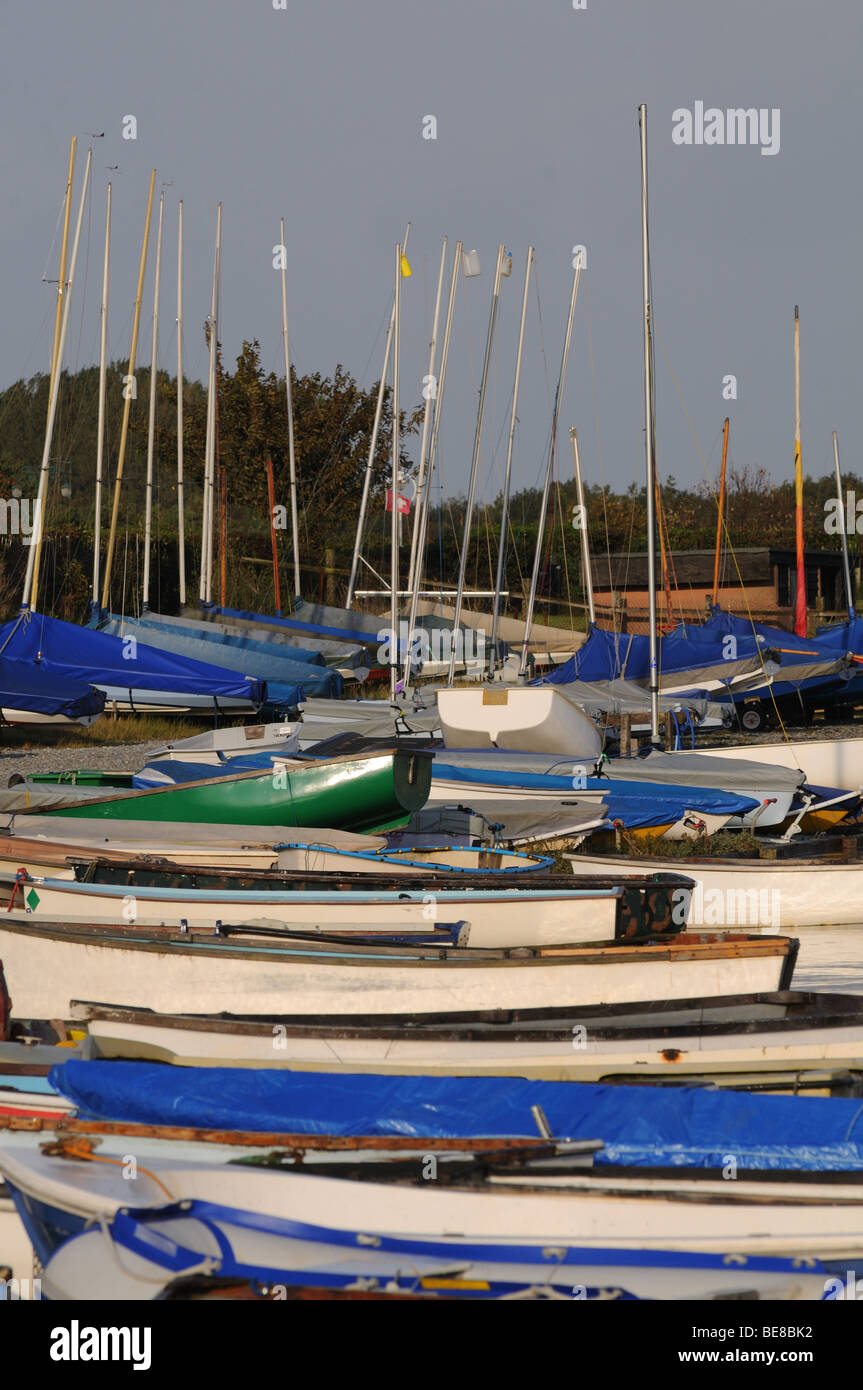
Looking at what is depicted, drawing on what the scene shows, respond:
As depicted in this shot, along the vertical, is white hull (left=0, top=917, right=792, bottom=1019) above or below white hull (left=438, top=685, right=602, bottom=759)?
below

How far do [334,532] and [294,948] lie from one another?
37.6 m

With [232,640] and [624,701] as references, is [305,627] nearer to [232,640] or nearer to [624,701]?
[232,640]

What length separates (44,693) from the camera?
2030 cm

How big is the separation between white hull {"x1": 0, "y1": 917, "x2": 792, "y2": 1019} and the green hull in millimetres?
3980

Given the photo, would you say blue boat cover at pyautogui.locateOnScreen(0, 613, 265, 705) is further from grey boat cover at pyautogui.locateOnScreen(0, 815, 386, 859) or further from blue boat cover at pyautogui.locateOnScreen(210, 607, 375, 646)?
grey boat cover at pyautogui.locateOnScreen(0, 815, 386, 859)

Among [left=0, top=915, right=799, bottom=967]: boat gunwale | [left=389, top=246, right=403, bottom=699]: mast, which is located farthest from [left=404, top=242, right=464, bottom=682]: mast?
[left=0, top=915, right=799, bottom=967]: boat gunwale

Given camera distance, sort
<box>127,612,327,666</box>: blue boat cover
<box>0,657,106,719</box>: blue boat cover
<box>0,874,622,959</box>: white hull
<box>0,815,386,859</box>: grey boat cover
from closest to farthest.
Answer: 1. <box>0,874,622,959</box>: white hull
2. <box>0,815,386,859</box>: grey boat cover
3. <box>0,657,106,719</box>: blue boat cover
4. <box>127,612,327,666</box>: blue boat cover

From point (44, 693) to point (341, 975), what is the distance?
1382cm

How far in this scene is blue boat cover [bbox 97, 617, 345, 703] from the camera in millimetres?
25828

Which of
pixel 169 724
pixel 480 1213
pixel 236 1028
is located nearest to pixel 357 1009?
pixel 236 1028

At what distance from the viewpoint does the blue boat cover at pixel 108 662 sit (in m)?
22.0

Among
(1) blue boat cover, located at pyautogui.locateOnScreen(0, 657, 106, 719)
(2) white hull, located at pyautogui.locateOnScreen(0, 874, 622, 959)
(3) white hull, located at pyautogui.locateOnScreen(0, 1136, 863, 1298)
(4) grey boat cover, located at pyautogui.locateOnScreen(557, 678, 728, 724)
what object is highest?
(1) blue boat cover, located at pyautogui.locateOnScreen(0, 657, 106, 719)

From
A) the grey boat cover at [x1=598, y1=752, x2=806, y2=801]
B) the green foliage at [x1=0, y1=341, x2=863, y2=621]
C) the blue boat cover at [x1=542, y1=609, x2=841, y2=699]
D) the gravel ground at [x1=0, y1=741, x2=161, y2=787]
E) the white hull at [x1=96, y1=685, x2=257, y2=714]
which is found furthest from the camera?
the green foliage at [x1=0, y1=341, x2=863, y2=621]
